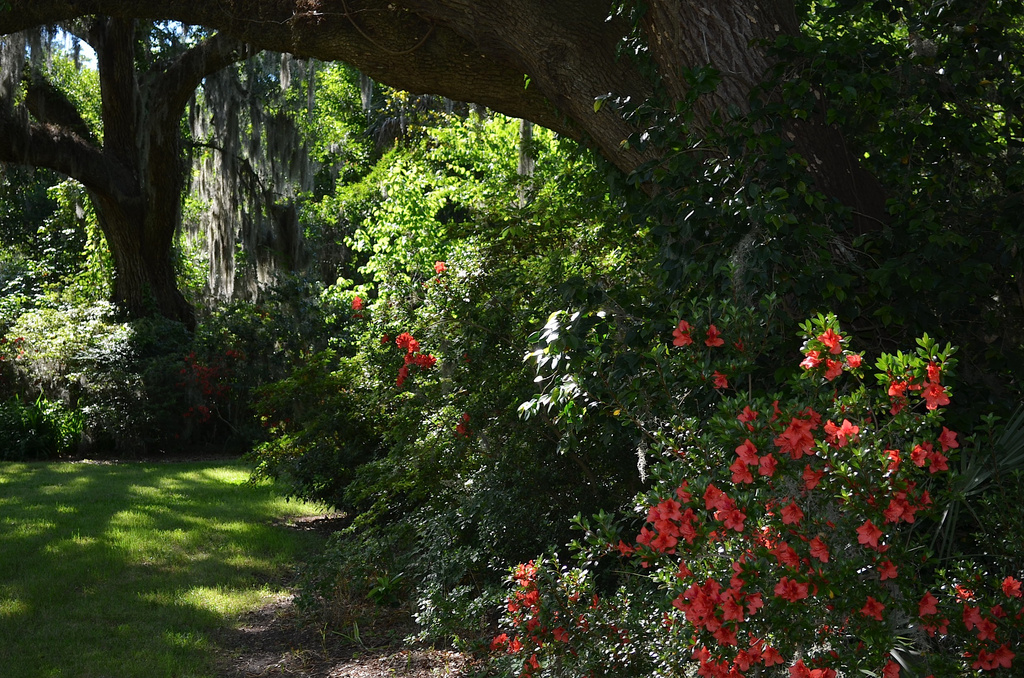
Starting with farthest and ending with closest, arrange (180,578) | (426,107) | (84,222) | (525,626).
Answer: (426,107)
(84,222)
(180,578)
(525,626)

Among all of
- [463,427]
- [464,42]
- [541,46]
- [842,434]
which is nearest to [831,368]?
[842,434]

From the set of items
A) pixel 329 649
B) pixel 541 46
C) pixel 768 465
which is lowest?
pixel 329 649

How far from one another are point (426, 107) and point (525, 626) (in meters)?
16.6

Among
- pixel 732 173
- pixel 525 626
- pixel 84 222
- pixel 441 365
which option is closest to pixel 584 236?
pixel 441 365

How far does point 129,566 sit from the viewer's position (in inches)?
239

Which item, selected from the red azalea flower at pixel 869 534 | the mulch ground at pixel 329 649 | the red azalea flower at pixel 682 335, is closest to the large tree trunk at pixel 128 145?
the mulch ground at pixel 329 649

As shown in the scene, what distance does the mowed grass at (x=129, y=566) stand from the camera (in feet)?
14.5

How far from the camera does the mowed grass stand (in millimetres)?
4430

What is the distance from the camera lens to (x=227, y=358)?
41.0ft

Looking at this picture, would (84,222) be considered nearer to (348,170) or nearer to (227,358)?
(227,358)

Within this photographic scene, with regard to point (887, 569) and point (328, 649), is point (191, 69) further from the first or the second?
point (887, 569)

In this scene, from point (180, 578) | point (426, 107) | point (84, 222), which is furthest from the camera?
point (426, 107)

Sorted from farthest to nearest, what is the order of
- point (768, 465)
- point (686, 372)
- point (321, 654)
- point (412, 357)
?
point (412, 357) → point (321, 654) → point (686, 372) → point (768, 465)

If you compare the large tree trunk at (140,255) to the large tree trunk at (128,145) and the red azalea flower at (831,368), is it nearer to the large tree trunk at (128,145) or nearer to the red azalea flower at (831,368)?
the large tree trunk at (128,145)
